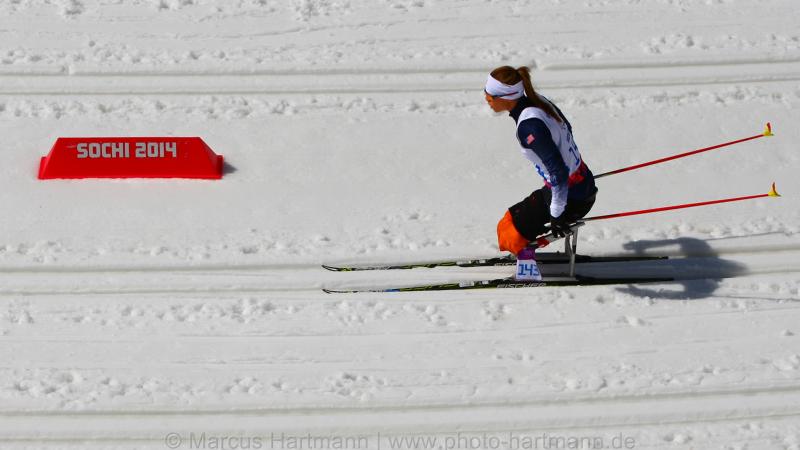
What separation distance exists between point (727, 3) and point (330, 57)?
381 cm

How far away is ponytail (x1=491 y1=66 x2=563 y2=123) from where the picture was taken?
6910 mm

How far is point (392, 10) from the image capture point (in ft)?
34.4

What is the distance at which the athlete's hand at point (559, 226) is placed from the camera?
7.43 metres

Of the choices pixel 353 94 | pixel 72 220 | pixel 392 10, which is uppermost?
pixel 392 10

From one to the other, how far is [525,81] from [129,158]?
11.0ft

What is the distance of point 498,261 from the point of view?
8039mm

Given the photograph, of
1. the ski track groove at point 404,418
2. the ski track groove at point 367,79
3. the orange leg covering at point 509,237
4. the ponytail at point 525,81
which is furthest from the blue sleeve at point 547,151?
the ski track groove at point 367,79

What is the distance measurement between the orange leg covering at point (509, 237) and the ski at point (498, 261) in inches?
13.8

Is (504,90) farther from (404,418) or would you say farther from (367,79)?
(367,79)

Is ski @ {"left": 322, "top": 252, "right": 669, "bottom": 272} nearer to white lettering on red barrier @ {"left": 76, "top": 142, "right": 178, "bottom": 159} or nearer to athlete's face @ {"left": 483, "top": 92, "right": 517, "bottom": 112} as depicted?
athlete's face @ {"left": 483, "top": 92, "right": 517, "bottom": 112}

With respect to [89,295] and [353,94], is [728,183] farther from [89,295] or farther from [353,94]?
[89,295]

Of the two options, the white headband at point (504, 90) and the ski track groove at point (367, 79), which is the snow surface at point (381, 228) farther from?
the white headband at point (504, 90)

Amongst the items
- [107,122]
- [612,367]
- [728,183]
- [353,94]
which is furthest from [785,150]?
[107,122]

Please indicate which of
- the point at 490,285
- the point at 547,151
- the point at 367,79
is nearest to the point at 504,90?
the point at 547,151
